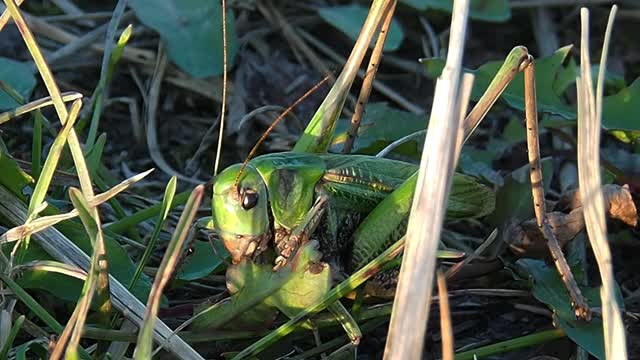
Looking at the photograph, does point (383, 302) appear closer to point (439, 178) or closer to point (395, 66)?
point (439, 178)

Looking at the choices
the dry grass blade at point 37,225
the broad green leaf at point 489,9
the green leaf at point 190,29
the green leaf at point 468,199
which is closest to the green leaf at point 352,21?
the broad green leaf at point 489,9

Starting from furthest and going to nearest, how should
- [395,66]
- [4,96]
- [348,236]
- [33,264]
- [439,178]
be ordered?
1. [395,66]
2. [4,96]
3. [348,236]
4. [33,264]
5. [439,178]

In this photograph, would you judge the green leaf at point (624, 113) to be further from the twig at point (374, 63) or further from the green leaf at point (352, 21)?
the green leaf at point (352, 21)

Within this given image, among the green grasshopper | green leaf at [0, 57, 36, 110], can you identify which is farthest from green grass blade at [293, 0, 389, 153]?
green leaf at [0, 57, 36, 110]

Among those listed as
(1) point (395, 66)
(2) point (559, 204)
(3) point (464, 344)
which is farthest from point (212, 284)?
(1) point (395, 66)

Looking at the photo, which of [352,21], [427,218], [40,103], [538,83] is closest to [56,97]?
[40,103]

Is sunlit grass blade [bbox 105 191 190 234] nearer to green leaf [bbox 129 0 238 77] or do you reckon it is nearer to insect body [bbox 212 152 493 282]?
insect body [bbox 212 152 493 282]
